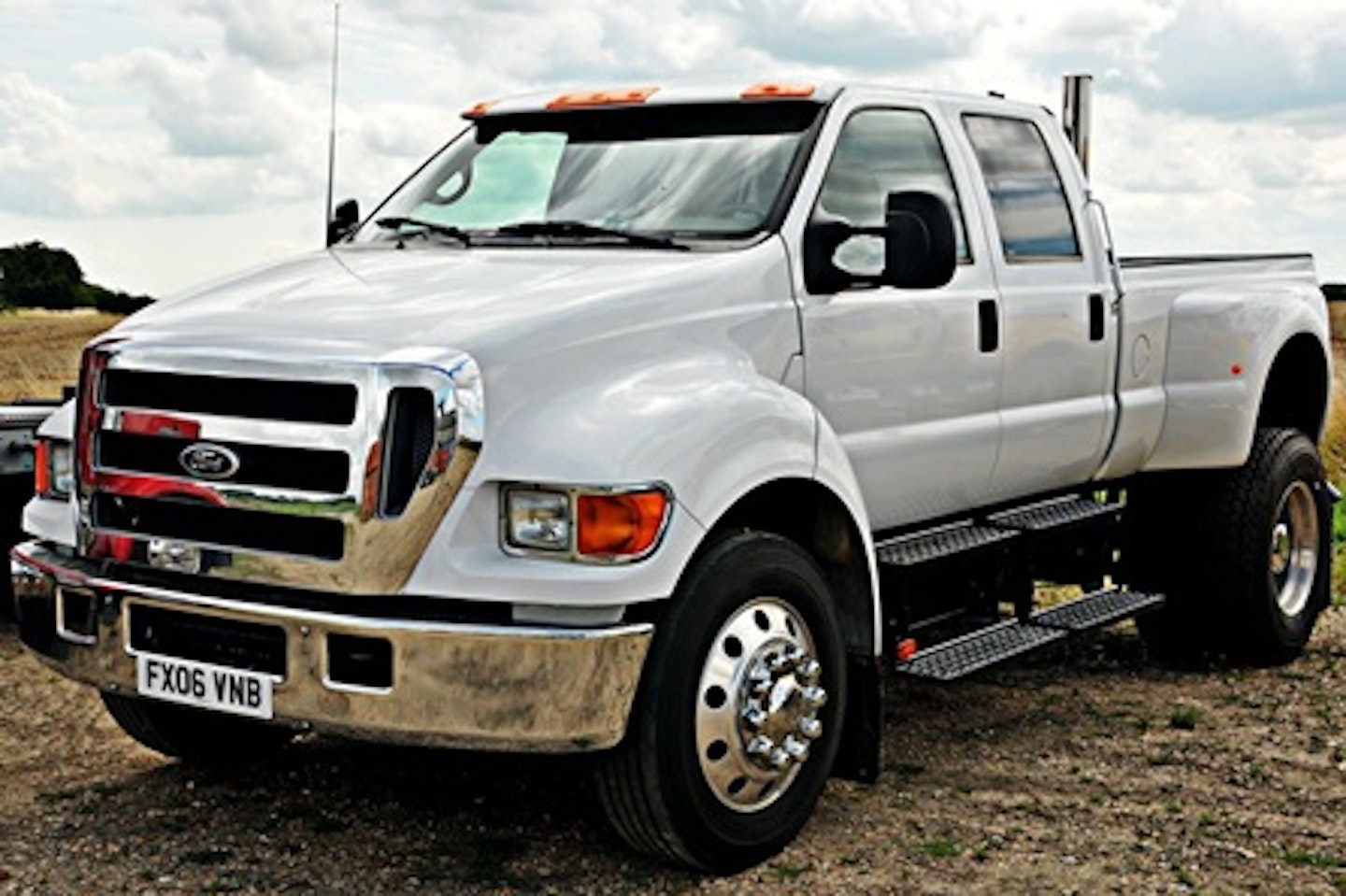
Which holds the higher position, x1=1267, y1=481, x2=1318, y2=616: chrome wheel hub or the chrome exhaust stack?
the chrome exhaust stack

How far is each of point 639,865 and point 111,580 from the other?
5.56ft

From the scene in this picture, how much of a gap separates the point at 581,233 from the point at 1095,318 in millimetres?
2390

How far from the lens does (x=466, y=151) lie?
704 centimetres

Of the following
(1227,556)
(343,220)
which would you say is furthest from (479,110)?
(1227,556)

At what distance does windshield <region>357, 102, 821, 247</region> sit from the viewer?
6.15 meters

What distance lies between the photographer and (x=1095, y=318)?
760cm

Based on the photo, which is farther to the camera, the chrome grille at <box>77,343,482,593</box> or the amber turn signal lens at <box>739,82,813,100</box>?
the amber turn signal lens at <box>739,82,813,100</box>

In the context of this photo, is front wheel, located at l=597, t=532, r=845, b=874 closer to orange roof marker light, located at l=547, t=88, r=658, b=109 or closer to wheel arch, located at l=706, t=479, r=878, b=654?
wheel arch, located at l=706, t=479, r=878, b=654

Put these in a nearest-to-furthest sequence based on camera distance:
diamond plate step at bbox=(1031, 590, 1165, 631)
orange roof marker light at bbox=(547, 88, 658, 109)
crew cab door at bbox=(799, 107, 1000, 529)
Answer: crew cab door at bbox=(799, 107, 1000, 529) < orange roof marker light at bbox=(547, 88, 658, 109) < diamond plate step at bbox=(1031, 590, 1165, 631)

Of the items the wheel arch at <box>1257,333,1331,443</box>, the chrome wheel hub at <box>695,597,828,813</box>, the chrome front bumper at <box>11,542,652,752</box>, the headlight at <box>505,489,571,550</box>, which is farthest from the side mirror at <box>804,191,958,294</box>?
the wheel arch at <box>1257,333,1331,443</box>

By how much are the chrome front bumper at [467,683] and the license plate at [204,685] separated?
0.24ft

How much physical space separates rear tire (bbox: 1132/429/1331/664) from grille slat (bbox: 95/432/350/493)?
451 centimetres

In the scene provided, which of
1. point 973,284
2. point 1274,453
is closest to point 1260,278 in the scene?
point 1274,453

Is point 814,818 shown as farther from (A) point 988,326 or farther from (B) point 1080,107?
(B) point 1080,107
